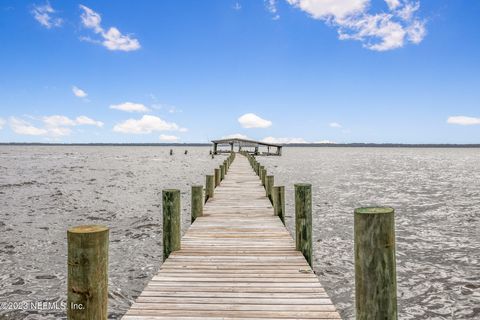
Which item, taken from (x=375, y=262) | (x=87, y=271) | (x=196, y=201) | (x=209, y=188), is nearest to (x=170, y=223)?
(x=196, y=201)

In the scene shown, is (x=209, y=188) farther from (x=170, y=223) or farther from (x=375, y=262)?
(x=375, y=262)

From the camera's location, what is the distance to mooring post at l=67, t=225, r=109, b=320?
270 cm

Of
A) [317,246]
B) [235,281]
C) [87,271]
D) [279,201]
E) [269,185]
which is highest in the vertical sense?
[87,271]

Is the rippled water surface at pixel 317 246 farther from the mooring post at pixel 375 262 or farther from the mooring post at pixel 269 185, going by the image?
the mooring post at pixel 375 262

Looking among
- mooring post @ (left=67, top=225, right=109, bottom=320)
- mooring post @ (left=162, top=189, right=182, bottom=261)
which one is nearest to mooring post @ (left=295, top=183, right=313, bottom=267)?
mooring post @ (left=162, top=189, right=182, bottom=261)

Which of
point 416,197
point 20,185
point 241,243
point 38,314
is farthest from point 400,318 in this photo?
point 20,185

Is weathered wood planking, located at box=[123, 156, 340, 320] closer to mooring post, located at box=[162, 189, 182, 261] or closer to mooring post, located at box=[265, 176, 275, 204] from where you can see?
mooring post, located at box=[162, 189, 182, 261]

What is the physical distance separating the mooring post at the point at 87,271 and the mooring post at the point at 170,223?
3.41m

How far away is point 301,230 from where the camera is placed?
6.30 metres

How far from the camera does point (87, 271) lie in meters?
2.72

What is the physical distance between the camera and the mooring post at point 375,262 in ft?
8.58

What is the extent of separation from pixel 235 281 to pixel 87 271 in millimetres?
2590

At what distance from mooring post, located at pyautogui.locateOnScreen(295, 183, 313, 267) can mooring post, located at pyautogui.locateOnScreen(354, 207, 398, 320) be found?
3447 mm

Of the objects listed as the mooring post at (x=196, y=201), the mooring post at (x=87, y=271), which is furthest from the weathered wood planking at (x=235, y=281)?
the mooring post at (x=87, y=271)
